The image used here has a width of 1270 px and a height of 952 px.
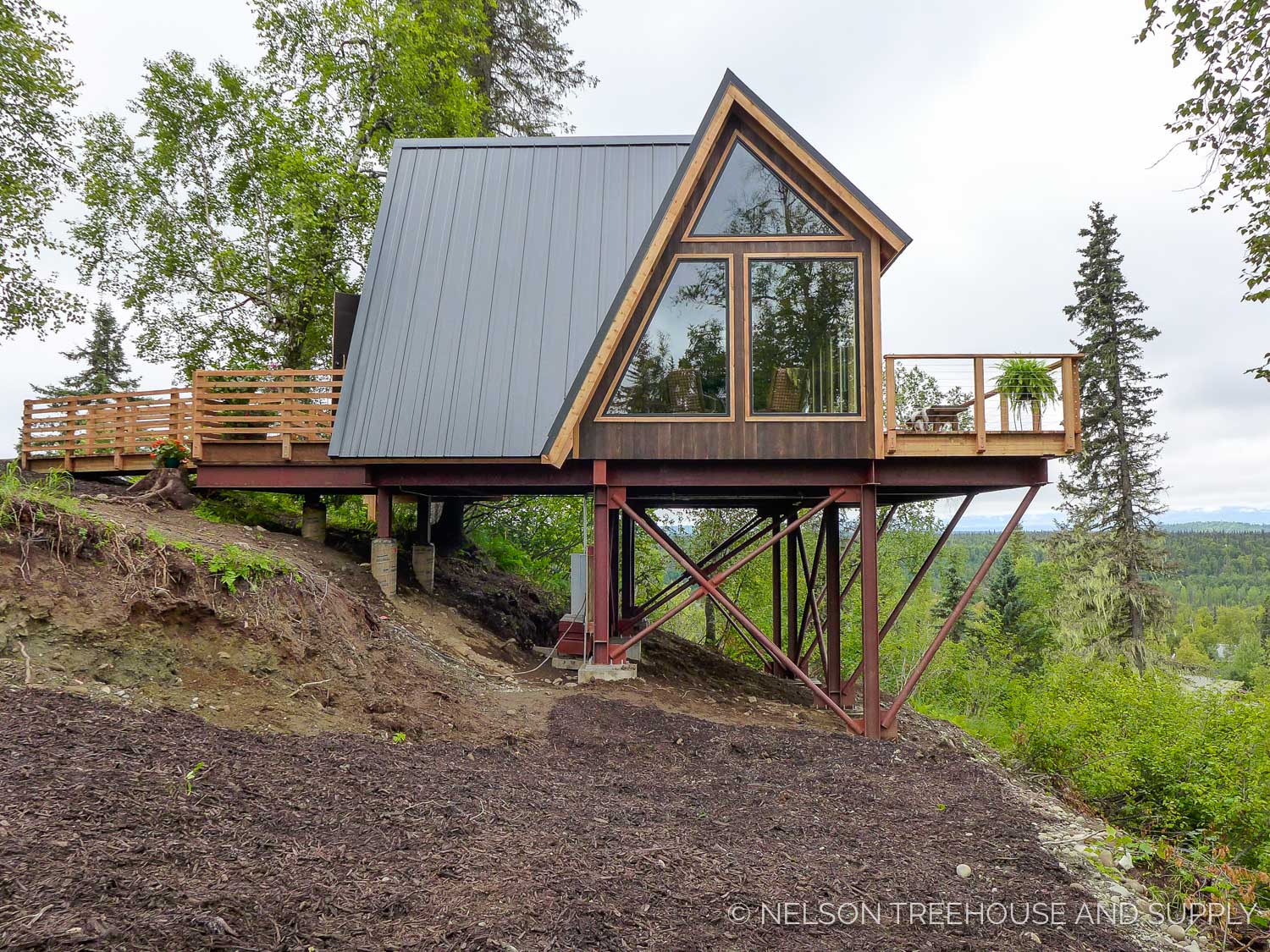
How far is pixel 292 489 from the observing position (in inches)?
440

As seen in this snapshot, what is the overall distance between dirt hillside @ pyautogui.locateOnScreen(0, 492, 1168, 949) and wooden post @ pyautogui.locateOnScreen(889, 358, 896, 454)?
3.45 meters

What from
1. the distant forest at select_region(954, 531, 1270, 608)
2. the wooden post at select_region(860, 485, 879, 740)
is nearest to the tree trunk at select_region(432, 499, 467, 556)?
the wooden post at select_region(860, 485, 879, 740)

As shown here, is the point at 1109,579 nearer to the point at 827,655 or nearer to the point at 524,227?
the point at 827,655

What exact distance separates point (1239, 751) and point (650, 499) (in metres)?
8.10

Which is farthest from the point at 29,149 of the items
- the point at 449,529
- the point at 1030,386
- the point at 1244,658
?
the point at 1244,658

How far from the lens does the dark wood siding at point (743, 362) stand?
28.0 ft

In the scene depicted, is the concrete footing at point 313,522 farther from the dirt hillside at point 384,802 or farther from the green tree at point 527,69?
the green tree at point 527,69

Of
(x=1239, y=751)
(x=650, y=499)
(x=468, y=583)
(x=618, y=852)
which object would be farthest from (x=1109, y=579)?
(x=618, y=852)

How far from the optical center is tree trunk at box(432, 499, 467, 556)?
1473cm

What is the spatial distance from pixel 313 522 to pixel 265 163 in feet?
37.1

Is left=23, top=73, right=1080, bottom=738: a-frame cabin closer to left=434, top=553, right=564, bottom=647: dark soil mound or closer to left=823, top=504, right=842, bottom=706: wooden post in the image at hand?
left=823, top=504, right=842, bottom=706: wooden post

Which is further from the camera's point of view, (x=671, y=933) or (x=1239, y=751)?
(x=1239, y=751)

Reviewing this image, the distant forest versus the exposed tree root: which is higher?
the exposed tree root

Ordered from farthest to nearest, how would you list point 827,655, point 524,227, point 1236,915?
point 524,227
point 827,655
point 1236,915
